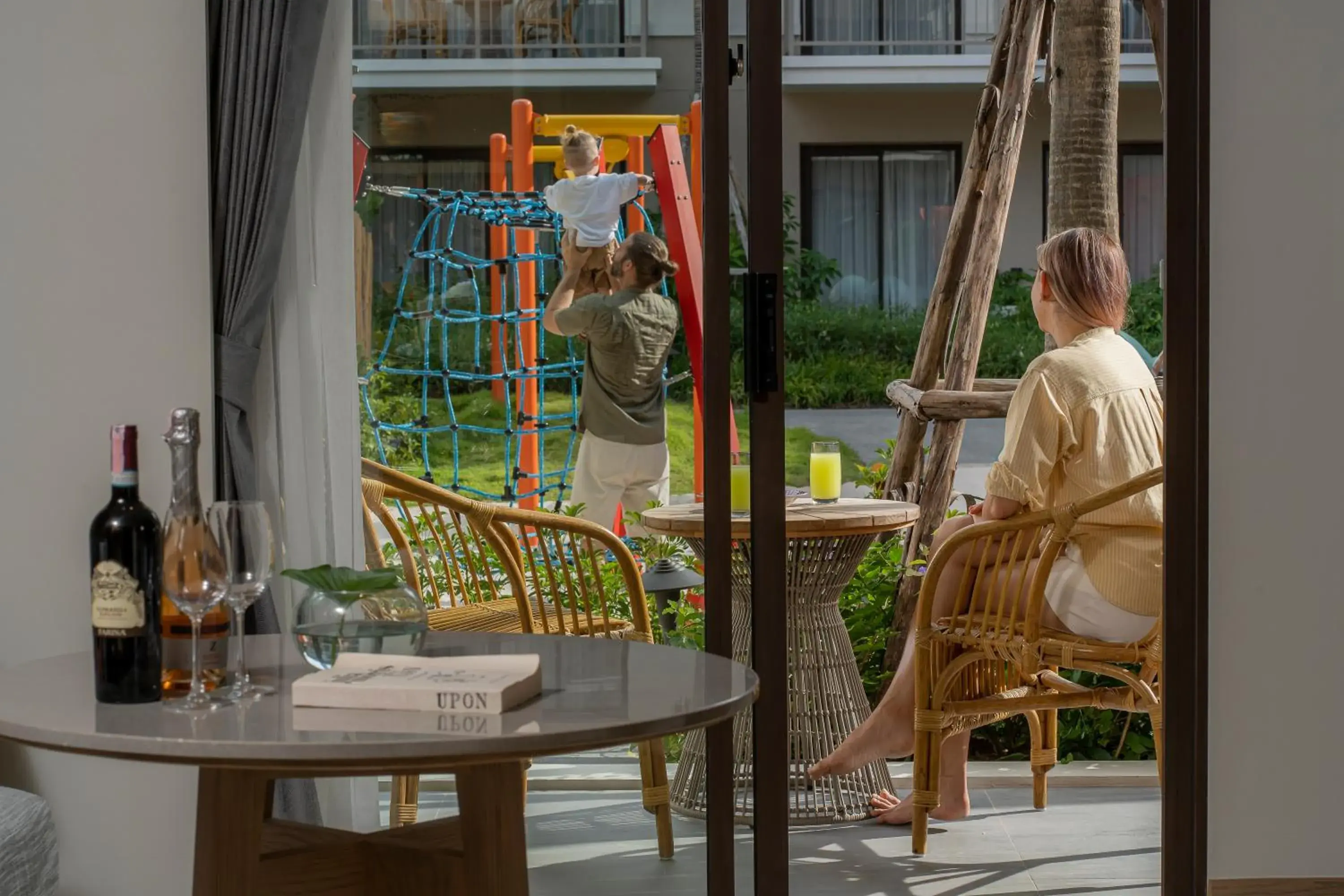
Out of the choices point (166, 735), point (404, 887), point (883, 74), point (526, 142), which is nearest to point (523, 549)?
point (526, 142)

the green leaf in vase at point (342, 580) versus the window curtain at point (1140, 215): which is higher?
the window curtain at point (1140, 215)

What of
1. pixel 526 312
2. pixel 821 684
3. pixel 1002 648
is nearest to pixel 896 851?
pixel 821 684

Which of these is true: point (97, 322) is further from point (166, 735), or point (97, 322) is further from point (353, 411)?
point (166, 735)

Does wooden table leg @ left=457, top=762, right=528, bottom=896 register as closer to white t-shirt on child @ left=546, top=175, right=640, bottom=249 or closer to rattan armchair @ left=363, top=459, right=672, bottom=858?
rattan armchair @ left=363, top=459, right=672, bottom=858

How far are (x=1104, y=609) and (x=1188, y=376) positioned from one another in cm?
63

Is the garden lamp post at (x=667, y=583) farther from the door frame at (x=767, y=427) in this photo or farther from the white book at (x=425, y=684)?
the white book at (x=425, y=684)

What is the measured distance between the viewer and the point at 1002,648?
3.21 meters

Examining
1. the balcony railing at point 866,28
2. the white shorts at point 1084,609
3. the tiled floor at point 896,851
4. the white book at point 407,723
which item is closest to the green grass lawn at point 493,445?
the tiled floor at point 896,851

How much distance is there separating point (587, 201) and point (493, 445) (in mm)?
483

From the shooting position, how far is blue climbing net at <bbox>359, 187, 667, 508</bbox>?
273cm

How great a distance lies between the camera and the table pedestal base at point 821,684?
3463 millimetres

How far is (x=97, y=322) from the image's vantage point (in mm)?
2602

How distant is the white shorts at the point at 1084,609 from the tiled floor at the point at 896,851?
514 mm

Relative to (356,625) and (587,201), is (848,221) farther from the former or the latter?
(356,625)
